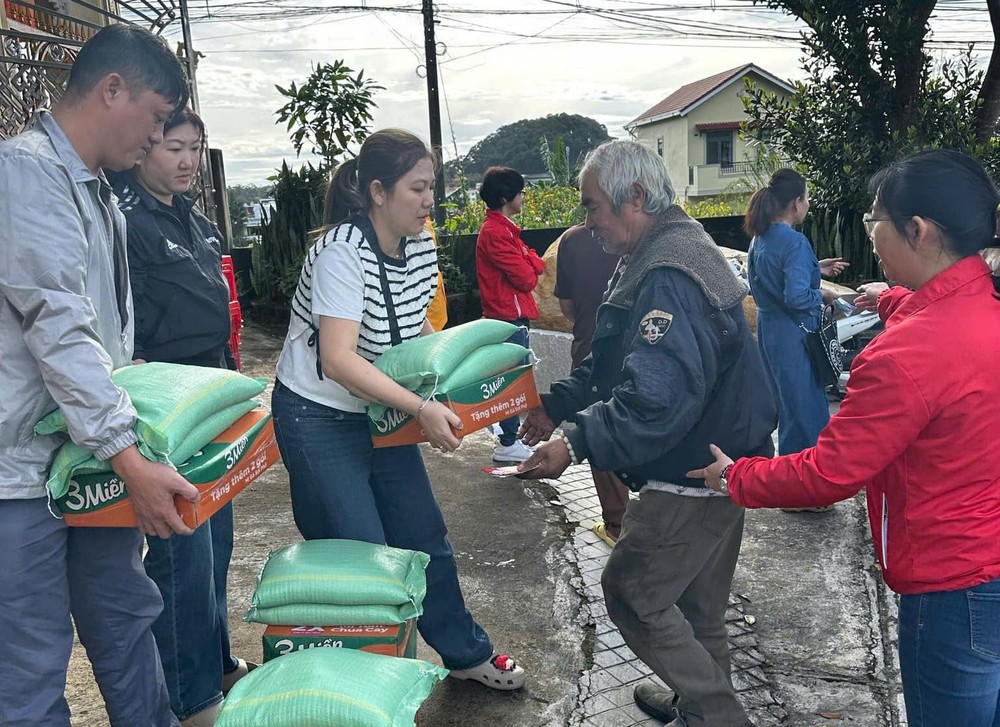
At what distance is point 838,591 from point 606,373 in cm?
202

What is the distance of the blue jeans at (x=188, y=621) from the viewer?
2.77m

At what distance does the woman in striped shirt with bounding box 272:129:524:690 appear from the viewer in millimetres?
2586

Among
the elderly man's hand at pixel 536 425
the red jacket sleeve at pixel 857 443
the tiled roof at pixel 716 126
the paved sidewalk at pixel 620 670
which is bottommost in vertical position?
the paved sidewalk at pixel 620 670

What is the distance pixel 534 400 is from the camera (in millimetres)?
2977

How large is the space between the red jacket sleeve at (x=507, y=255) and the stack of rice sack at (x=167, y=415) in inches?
153

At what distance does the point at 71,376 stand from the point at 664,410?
4.96 feet

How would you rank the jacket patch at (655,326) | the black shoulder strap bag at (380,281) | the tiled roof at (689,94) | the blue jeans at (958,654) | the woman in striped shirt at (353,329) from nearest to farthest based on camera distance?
the blue jeans at (958,654) < the jacket patch at (655,326) < the woman in striped shirt at (353,329) < the black shoulder strap bag at (380,281) < the tiled roof at (689,94)

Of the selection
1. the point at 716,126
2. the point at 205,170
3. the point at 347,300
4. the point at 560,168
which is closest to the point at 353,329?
the point at 347,300

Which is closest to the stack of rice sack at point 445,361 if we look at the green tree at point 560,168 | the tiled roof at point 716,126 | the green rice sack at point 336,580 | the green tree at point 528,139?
the green rice sack at point 336,580

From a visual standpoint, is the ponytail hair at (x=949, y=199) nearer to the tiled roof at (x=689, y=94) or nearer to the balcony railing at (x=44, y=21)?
the balcony railing at (x=44, y=21)

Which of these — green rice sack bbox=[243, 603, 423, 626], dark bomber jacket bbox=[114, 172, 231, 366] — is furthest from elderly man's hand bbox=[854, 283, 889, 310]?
dark bomber jacket bbox=[114, 172, 231, 366]

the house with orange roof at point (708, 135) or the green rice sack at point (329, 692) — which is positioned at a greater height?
the house with orange roof at point (708, 135)

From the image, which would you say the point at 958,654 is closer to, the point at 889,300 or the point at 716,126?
the point at 889,300

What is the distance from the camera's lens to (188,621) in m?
2.82
